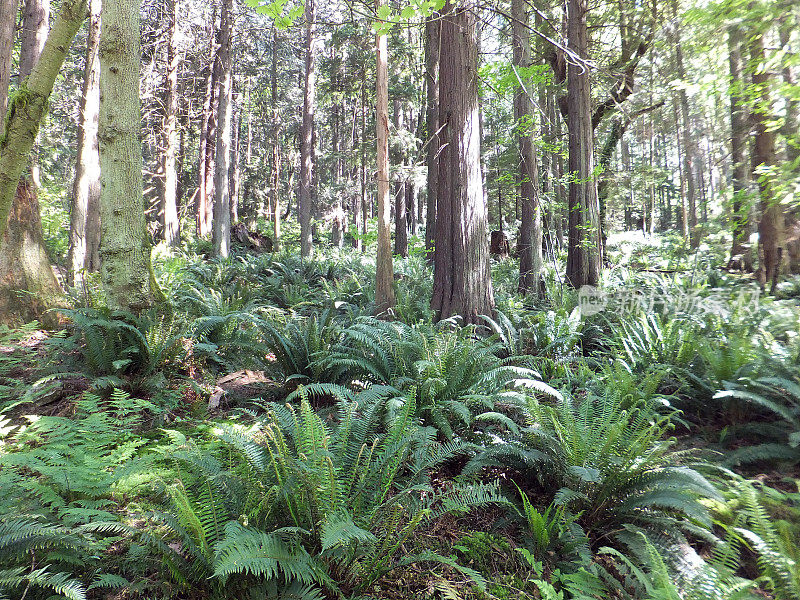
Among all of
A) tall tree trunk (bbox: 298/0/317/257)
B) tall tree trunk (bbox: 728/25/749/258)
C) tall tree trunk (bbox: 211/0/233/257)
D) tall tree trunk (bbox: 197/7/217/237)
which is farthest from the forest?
tall tree trunk (bbox: 197/7/217/237)

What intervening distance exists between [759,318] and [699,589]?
3939mm

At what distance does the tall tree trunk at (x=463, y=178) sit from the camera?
553 cm

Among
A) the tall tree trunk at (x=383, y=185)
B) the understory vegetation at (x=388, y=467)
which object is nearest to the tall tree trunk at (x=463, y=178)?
the understory vegetation at (x=388, y=467)

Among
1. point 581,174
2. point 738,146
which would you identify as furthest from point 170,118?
point 738,146

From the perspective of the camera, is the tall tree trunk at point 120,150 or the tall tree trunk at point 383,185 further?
the tall tree trunk at point 383,185

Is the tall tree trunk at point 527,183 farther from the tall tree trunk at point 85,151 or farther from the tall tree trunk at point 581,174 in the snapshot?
the tall tree trunk at point 85,151

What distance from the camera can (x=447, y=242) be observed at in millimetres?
5699

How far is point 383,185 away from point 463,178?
4.76ft

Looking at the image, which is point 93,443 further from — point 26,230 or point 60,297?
point 26,230

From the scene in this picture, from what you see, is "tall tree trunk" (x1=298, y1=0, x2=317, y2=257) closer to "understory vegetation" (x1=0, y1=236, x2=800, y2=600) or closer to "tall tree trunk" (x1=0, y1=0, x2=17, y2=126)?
"tall tree trunk" (x1=0, y1=0, x2=17, y2=126)

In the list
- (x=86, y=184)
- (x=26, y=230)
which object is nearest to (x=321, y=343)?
(x=26, y=230)

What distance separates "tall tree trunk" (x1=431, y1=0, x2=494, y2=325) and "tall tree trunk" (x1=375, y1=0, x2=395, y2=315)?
1.01 metres

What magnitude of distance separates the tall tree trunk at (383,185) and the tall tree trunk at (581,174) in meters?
3.72

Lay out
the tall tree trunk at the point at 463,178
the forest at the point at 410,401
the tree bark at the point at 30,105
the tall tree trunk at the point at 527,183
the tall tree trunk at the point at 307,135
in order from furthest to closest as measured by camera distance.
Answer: the tall tree trunk at the point at 307,135 < the tall tree trunk at the point at 527,183 < the tall tree trunk at the point at 463,178 < the tree bark at the point at 30,105 < the forest at the point at 410,401
